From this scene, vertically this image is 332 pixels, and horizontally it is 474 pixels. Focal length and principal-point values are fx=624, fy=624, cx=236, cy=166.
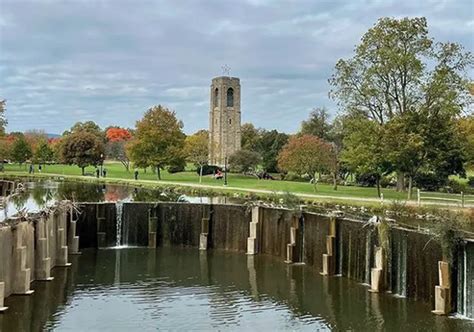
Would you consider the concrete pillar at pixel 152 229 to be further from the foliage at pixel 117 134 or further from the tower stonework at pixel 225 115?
the foliage at pixel 117 134

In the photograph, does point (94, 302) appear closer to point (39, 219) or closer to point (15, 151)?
point (39, 219)

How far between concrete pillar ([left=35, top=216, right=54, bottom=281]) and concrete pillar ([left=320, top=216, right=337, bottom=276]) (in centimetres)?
1224

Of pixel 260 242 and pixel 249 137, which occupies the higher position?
pixel 249 137

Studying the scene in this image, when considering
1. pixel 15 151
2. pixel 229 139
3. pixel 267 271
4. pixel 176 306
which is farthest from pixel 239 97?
pixel 176 306

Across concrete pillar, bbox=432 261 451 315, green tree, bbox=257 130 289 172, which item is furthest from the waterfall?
green tree, bbox=257 130 289 172

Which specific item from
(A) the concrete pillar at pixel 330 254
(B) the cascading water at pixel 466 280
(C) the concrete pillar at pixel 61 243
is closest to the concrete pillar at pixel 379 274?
(A) the concrete pillar at pixel 330 254

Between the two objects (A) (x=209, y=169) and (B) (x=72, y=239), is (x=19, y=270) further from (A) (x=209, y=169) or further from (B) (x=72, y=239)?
(A) (x=209, y=169)

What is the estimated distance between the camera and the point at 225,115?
108m

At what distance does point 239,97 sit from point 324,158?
1761 inches

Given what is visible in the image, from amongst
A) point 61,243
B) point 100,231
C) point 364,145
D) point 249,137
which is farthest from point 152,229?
point 249,137

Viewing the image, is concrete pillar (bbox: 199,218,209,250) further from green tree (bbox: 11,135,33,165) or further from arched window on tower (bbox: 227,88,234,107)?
green tree (bbox: 11,135,33,165)

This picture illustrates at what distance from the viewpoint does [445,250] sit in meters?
22.2

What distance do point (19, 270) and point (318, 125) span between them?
94.1 m

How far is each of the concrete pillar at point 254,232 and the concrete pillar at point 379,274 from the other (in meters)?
9.66
